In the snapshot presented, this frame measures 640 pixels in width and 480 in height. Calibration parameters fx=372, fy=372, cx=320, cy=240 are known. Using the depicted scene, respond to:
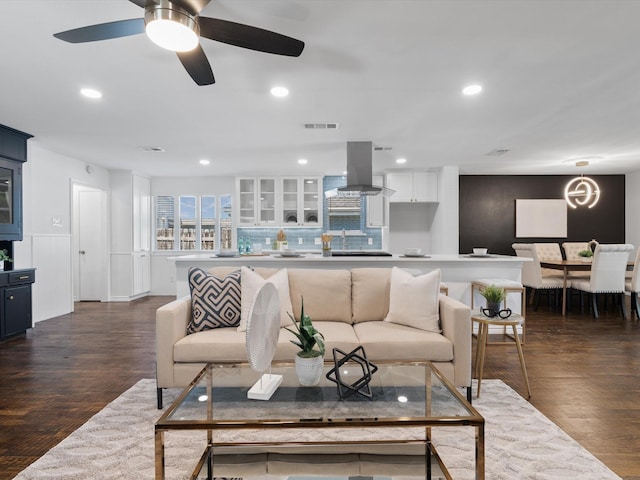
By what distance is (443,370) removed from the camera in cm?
255

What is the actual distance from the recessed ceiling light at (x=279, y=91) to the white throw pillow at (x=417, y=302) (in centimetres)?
189

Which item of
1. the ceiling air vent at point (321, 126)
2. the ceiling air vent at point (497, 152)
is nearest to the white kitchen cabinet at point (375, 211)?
the ceiling air vent at point (497, 152)

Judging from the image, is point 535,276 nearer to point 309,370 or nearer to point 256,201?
point 256,201

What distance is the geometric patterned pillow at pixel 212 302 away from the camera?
279cm

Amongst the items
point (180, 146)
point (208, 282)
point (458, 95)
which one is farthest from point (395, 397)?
point (180, 146)

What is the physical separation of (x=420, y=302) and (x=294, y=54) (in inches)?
75.3

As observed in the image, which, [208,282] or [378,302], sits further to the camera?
[378,302]

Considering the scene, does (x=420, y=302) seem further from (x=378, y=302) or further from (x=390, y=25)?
(x=390, y=25)

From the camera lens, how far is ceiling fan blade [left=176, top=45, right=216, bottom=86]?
2.13 meters

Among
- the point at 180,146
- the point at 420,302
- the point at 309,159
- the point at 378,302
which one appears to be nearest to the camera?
the point at 420,302

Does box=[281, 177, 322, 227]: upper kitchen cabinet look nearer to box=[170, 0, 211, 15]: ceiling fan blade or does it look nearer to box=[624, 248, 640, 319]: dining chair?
box=[624, 248, 640, 319]: dining chair

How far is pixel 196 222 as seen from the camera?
776 cm

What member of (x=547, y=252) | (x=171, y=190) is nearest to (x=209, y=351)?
(x=171, y=190)

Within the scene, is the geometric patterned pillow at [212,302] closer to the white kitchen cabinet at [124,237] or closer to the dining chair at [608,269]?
the white kitchen cabinet at [124,237]
